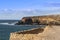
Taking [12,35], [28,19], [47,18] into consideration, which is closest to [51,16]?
[47,18]

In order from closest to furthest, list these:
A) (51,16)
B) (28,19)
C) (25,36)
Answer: (25,36) < (51,16) < (28,19)

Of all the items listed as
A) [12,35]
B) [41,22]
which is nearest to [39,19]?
[41,22]

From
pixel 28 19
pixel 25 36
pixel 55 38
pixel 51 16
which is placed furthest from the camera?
pixel 28 19

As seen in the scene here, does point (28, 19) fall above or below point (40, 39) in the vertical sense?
below

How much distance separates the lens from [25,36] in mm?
16469

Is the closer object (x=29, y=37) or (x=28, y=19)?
(x=29, y=37)

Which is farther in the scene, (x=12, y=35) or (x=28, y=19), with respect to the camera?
(x=28, y=19)

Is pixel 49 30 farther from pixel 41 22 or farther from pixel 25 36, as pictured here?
pixel 41 22

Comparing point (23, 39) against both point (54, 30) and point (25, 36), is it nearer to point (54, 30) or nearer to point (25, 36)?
point (25, 36)

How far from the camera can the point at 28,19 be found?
11106 centimetres

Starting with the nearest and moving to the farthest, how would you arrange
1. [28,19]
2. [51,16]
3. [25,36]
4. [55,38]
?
1. [55,38]
2. [25,36]
3. [51,16]
4. [28,19]

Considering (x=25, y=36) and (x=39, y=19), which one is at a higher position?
(x=25, y=36)

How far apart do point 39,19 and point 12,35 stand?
3517 inches

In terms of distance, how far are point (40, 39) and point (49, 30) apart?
58.2 inches
